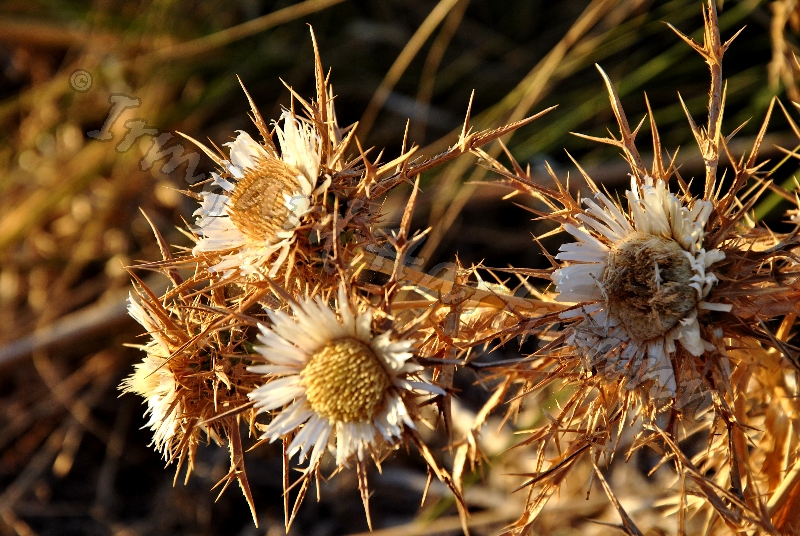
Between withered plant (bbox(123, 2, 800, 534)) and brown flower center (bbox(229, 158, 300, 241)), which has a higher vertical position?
brown flower center (bbox(229, 158, 300, 241))

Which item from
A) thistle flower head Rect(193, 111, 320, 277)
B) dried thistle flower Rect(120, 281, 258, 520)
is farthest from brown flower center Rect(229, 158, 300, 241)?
dried thistle flower Rect(120, 281, 258, 520)

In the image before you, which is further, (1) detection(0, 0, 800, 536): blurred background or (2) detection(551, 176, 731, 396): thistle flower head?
(1) detection(0, 0, 800, 536): blurred background

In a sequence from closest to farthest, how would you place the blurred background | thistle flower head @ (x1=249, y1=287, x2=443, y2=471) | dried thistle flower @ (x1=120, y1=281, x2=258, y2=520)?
thistle flower head @ (x1=249, y1=287, x2=443, y2=471), dried thistle flower @ (x1=120, y1=281, x2=258, y2=520), the blurred background

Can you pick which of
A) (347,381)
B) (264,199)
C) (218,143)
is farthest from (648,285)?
(218,143)

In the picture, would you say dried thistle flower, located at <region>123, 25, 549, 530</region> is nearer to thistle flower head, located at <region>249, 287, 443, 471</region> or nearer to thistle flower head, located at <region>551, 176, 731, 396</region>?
thistle flower head, located at <region>249, 287, 443, 471</region>

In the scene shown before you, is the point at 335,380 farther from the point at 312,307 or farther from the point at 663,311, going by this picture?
the point at 663,311

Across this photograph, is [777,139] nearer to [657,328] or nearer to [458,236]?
[458,236]

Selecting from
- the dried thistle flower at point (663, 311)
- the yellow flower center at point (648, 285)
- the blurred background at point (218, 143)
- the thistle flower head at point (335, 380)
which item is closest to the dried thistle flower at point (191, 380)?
the thistle flower head at point (335, 380)
